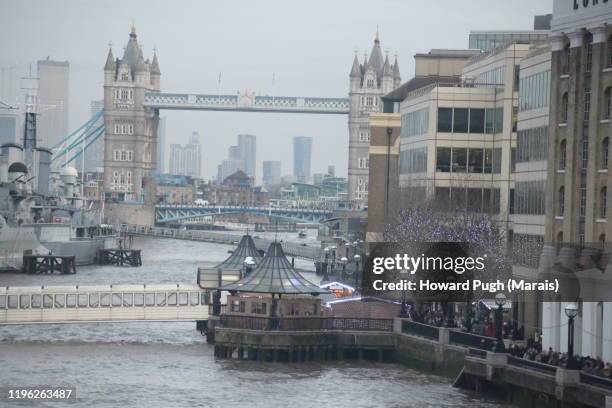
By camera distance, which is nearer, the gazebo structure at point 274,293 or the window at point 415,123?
the gazebo structure at point 274,293

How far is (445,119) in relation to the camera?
6419 centimetres

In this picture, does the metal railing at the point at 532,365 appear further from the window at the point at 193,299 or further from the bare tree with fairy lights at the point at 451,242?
the window at the point at 193,299

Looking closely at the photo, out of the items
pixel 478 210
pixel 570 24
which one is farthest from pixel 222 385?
pixel 478 210

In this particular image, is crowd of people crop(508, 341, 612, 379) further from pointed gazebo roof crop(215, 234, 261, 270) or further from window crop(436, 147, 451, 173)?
window crop(436, 147, 451, 173)

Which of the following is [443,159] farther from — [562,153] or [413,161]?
[562,153]

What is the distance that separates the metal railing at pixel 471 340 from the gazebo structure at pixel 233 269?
1243 centimetres

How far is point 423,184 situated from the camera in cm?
6625

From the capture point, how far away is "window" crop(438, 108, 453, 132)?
6394 centimetres

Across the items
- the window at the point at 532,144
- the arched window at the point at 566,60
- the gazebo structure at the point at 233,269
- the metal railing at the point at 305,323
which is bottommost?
the metal railing at the point at 305,323

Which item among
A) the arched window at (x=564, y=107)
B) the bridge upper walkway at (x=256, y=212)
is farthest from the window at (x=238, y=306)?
the bridge upper walkway at (x=256, y=212)

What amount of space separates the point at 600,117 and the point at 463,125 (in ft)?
77.1

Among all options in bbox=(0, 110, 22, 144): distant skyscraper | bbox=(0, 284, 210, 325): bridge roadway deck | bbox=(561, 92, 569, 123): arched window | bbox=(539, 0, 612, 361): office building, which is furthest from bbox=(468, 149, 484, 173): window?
bbox=(0, 110, 22, 144): distant skyscraper

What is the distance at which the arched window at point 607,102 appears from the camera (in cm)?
4000

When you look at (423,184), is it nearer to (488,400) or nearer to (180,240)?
(488,400)
